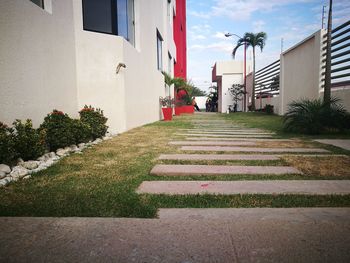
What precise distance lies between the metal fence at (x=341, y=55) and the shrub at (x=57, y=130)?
9.36m

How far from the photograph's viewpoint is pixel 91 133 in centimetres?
639

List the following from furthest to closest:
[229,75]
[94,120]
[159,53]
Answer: [229,75]
[159,53]
[94,120]

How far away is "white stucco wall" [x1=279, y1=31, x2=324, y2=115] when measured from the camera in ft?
39.3

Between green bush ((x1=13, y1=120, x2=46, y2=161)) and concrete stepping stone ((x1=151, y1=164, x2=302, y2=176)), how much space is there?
1.94 m

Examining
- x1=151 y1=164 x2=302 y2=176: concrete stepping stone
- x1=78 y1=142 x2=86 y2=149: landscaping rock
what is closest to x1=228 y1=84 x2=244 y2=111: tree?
x1=78 y1=142 x2=86 y2=149: landscaping rock

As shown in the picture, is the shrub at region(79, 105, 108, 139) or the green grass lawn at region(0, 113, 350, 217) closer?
the green grass lawn at region(0, 113, 350, 217)

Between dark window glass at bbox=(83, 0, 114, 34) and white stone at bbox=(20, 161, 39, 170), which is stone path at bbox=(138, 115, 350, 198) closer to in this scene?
white stone at bbox=(20, 161, 39, 170)

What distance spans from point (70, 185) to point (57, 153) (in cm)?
220

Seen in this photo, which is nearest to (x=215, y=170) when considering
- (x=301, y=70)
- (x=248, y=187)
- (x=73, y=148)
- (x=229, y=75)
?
(x=248, y=187)

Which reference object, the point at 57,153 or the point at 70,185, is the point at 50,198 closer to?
the point at 70,185

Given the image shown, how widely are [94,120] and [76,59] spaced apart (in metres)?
1.82

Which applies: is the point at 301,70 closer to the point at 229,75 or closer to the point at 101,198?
the point at 101,198

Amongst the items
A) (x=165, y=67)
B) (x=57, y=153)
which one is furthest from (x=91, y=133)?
(x=165, y=67)

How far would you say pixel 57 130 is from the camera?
495 centimetres
